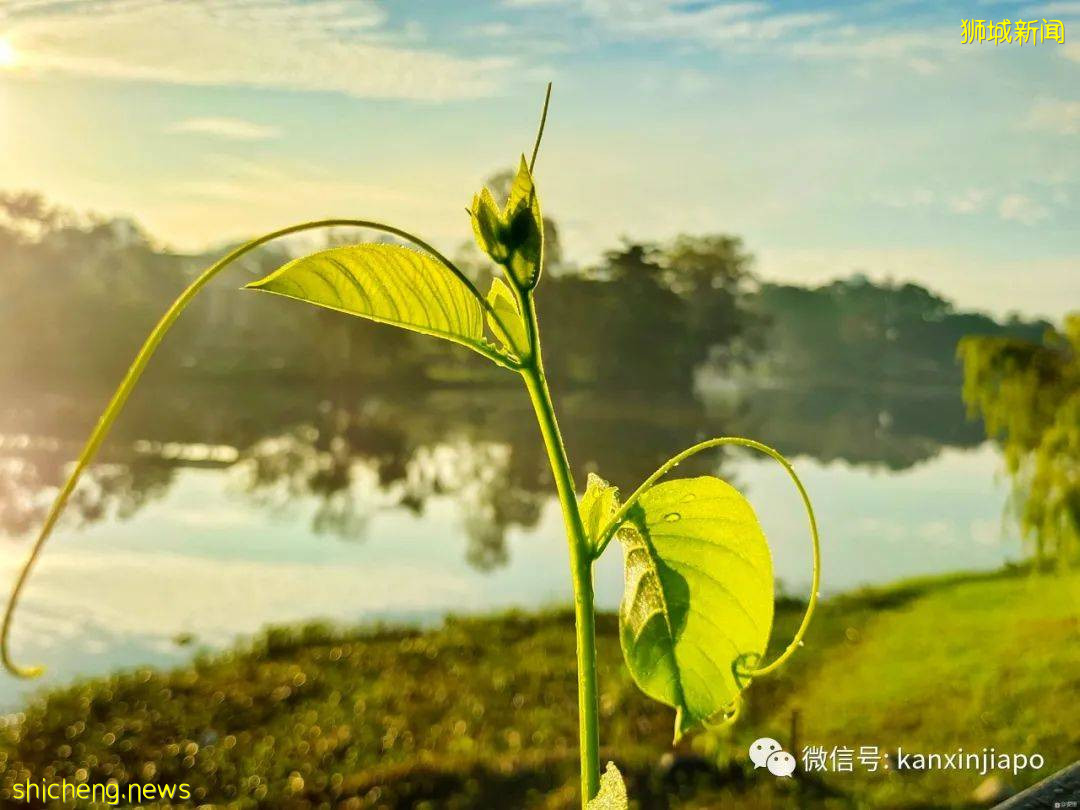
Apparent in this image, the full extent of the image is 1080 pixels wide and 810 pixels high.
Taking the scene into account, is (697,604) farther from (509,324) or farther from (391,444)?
(391,444)

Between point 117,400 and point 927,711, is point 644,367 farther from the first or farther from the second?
point 117,400

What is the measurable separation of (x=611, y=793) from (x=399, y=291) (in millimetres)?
98

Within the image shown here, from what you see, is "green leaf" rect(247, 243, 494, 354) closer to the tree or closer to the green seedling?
the green seedling

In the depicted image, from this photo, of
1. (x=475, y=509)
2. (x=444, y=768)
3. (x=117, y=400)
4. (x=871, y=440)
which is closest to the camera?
(x=117, y=400)

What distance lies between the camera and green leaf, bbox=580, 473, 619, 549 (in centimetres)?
21

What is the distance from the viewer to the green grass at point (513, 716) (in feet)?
7.04

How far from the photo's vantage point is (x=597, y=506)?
0.22 m

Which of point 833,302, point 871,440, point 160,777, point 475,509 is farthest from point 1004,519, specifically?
point 833,302

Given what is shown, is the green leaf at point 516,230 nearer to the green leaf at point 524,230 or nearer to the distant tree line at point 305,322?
the green leaf at point 524,230

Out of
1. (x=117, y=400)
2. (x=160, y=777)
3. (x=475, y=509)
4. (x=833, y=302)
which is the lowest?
(x=160, y=777)

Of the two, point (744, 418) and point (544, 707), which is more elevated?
point (744, 418)

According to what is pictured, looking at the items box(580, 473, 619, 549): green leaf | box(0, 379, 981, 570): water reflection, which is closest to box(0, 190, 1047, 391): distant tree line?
box(0, 379, 981, 570): water reflection

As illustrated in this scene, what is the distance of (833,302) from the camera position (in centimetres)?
755

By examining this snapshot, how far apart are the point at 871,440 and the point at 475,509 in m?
2.86
